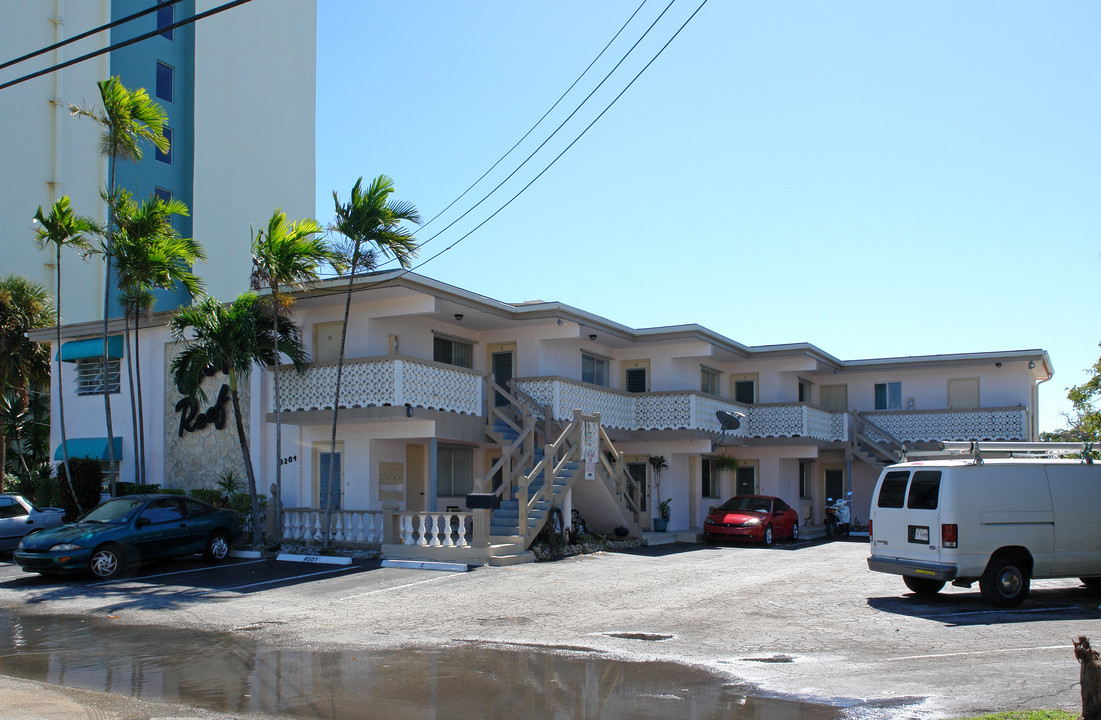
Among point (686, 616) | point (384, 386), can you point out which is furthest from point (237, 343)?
point (686, 616)

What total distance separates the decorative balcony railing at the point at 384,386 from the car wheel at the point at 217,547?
11.5ft

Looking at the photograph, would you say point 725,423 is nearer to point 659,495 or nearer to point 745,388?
point 659,495

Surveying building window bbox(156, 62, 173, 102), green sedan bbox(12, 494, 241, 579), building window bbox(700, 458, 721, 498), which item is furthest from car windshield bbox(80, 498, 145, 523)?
building window bbox(156, 62, 173, 102)

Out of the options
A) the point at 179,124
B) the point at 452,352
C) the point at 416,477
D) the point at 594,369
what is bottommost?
the point at 416,477

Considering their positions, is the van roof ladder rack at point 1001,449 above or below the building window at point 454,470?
above

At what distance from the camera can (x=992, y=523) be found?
13.6m

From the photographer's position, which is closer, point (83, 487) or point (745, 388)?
point (83, 487)

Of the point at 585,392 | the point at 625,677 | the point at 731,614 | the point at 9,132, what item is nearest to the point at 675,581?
the point at 731,614

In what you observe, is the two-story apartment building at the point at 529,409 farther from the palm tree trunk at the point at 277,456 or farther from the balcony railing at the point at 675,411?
the palm tree trunk at the point at 277,456

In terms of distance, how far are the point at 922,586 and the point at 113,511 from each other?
14.5 meters

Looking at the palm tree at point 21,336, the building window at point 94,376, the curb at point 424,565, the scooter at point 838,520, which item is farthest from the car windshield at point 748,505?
the palm tree at point 21,336

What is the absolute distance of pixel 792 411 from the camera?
31.8 metres

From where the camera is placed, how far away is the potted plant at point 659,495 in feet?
89.1

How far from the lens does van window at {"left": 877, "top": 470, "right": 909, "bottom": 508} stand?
47.3 feet
